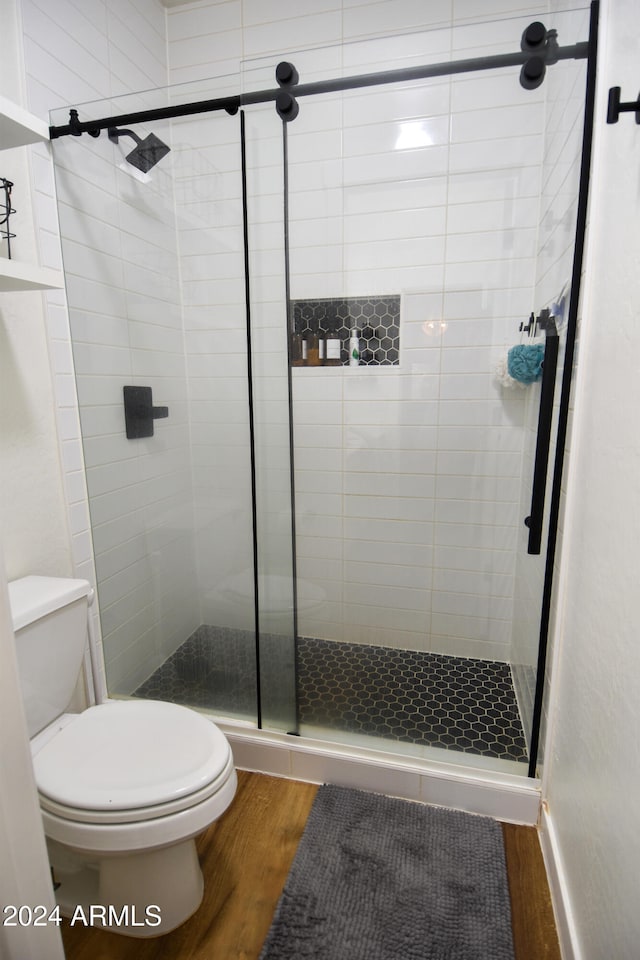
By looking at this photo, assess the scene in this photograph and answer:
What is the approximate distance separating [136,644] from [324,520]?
3.01 ft

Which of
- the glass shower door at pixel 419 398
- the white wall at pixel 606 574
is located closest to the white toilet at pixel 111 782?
the glass shower door at pixel 419 398

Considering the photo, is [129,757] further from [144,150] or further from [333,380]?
[144,150]

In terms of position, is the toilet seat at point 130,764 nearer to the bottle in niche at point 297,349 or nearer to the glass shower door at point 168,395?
the glass shower door at point 168,395

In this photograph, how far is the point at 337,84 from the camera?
4.10 feet

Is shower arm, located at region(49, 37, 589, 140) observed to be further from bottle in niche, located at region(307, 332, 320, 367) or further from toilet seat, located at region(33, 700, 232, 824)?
toilet seat, located at region(33, 700, 232, 824)

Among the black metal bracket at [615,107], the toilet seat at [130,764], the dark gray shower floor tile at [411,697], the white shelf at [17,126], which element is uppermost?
the white shelf at [17,126]

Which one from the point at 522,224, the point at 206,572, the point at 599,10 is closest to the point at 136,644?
the point at 206,572

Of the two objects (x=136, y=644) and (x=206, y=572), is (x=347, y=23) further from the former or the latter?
(x=136, y=644)

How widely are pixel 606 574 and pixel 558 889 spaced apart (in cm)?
84

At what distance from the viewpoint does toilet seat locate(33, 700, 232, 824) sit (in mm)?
995

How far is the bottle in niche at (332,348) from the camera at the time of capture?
1.98m

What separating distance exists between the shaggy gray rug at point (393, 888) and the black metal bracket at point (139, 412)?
140 centimetres

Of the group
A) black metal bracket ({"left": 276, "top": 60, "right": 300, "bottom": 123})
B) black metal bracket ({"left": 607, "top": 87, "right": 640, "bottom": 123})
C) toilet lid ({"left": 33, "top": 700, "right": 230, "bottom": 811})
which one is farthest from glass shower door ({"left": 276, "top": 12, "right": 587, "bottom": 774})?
black metal bracket ({"left": 607, "top": 87, "right": 640, "bottom": 123})

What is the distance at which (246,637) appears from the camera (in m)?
1.69
